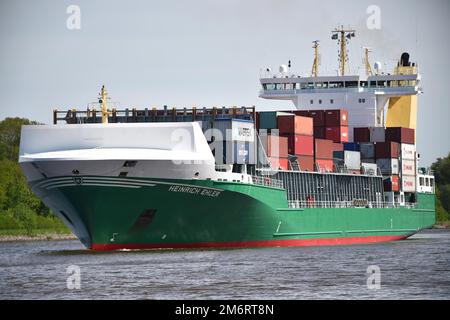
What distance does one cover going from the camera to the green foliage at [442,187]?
125500mm

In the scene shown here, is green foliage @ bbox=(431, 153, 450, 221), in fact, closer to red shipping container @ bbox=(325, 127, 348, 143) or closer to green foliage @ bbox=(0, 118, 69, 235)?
green foliage @ bbox=(0, 118, 69, 235)

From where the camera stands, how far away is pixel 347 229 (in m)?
70.4

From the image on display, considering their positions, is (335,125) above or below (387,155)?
above

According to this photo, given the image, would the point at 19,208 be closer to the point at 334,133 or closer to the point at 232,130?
the point at 334,133

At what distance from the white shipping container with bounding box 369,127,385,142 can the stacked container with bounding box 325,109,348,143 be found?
4.96 m

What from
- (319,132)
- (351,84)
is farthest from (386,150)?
(351,84)

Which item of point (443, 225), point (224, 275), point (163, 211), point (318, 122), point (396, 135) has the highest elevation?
point (318, 122)

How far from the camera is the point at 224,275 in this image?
132 feet

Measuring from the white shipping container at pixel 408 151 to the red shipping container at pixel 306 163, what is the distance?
11.4 metres

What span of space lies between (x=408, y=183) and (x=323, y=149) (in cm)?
1313

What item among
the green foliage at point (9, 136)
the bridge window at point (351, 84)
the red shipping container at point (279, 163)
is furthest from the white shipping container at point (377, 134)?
the green foliage at point (9, 136)

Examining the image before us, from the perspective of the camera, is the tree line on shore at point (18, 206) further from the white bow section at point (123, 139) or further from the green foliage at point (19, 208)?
the white bow section at point (123, 139)
